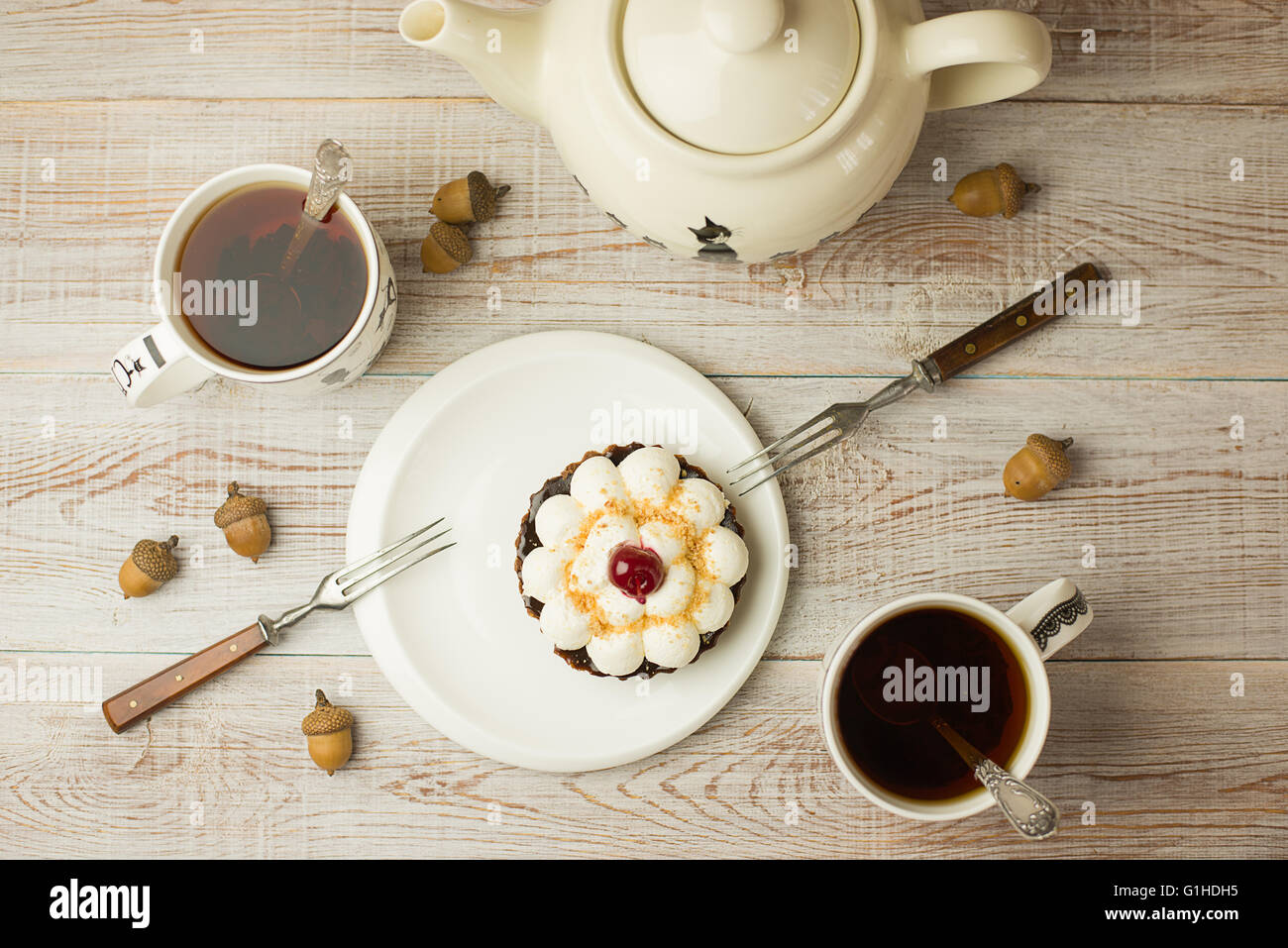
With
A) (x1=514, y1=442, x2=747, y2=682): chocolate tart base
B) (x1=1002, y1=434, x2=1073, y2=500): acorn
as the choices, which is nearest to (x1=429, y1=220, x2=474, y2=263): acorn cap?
(x1=514, y1=442, x2=747, y2=682): chocolate tart base

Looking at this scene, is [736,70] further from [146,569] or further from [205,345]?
[146,569]

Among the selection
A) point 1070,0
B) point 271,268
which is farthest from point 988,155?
point 271,268

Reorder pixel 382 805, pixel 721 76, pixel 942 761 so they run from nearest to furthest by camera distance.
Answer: pixel 721 76 → pixel 942 761 → pixel 382 805

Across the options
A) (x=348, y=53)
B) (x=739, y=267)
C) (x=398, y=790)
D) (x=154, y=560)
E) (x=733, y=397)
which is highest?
(x=348, y=53)

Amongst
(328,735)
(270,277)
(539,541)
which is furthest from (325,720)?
(270,277)

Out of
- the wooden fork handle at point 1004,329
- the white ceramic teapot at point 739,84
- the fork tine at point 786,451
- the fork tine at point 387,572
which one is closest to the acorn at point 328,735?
the fork tine at point 387,572

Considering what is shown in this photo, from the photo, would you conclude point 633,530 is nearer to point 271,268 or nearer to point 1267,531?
point 271,268
